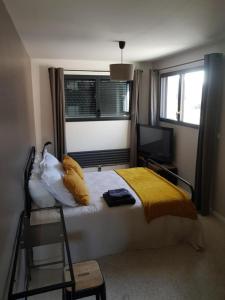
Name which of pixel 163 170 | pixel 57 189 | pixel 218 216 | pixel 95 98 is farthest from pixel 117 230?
pixel 95 98

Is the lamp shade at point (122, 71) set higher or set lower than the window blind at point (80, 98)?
higher

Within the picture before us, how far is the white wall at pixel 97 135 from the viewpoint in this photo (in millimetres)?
4891

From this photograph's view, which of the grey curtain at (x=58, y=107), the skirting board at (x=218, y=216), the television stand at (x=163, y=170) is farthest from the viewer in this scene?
the grey curtain at (x=58, y=107)

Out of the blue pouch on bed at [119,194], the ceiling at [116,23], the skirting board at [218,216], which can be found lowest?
the skirting board at [218,216]

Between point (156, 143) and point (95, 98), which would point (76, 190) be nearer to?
point (156, 143)

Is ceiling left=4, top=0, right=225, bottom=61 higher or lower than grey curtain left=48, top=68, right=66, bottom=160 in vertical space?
higher

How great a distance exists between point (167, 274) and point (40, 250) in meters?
1.21

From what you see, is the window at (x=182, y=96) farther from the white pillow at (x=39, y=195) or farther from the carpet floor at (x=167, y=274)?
the white pillow at (x=39, y=195)

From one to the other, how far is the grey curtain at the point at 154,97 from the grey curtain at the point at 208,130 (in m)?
1.70

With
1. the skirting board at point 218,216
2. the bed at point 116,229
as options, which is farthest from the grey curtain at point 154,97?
the bed at point 116,229

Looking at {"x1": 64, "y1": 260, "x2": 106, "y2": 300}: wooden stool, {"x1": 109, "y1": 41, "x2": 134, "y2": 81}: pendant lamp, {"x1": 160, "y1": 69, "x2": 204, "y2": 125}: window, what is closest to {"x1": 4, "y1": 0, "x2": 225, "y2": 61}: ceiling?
{"x1": 109, "y1": 41, "x2": 134, "y2": 81}: pendant lamp

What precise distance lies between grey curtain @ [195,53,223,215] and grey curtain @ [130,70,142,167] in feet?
5.88

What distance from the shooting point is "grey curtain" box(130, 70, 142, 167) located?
4891mm

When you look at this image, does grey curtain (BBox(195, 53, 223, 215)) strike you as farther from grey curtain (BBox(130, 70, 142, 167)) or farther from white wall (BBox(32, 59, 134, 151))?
white wall (BBox(32, 59, 134, 151))
